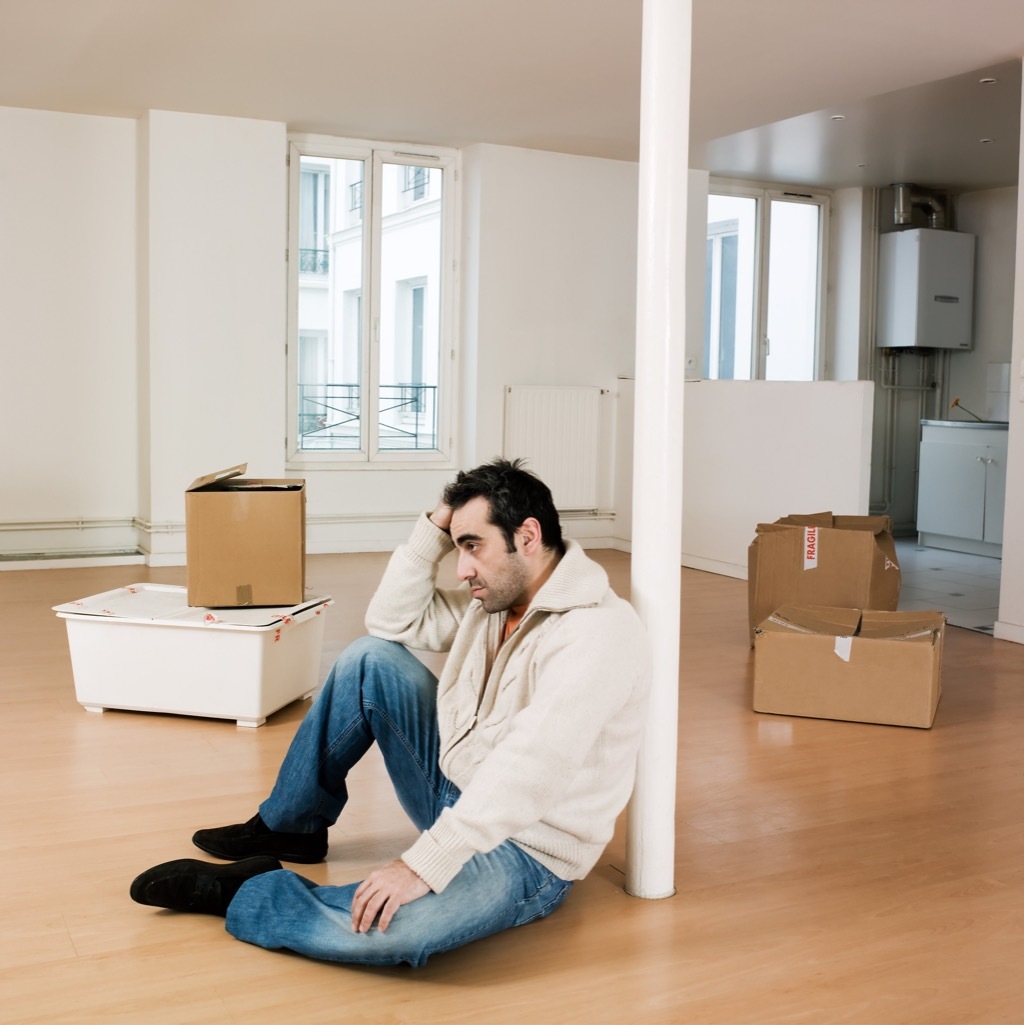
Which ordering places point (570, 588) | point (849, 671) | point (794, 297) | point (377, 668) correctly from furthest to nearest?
point (794, 297), point (849, 671), point (377, 668), point (570, 588)

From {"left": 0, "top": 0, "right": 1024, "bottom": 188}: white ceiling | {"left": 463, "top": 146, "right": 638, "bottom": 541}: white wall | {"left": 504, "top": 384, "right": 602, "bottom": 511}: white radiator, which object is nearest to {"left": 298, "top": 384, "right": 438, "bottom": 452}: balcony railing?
{"left": 463, "top": 146, "right": 638, "bottom": 541}: white wall

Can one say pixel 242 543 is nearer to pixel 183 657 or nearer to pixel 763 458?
pixel 183 657

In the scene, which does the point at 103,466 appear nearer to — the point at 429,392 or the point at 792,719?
the point at 429,392

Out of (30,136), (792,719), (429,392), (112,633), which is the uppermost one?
(30,136)

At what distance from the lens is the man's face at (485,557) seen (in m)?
2.07

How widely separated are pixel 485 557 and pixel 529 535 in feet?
0.28

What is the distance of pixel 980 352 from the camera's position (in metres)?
8.44

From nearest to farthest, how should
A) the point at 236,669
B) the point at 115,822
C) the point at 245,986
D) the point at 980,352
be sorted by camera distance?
1. the point at 245,986
2. the point at 115,822
3. the point at 236,669
4. the point at 980,352

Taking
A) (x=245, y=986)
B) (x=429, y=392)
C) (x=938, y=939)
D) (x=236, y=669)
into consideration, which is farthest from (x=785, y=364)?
(x=245, y=986)

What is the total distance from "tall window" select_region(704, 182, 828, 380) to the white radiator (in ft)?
4.80

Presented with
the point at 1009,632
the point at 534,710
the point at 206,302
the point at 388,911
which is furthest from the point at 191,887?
the point at 206,302

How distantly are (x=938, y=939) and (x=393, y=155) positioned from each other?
19.1 ft

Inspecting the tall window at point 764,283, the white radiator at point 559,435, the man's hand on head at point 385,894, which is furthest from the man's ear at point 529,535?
the tall window at point 764,283

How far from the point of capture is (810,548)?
434 centimetres
